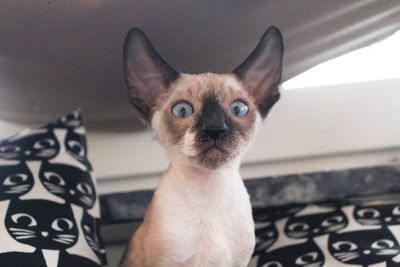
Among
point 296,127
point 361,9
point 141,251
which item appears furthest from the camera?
point 296,127

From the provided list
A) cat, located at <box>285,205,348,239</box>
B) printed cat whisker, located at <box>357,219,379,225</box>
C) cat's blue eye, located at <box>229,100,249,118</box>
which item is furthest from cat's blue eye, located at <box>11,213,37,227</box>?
printed cat whisker, located at <box>357,219,379,225</box>

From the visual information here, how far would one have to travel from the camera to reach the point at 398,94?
1.14m

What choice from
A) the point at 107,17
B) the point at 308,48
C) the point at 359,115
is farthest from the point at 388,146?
the point at 107,17

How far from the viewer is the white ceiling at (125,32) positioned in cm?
76

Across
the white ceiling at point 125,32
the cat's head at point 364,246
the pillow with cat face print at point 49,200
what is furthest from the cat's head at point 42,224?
the cat's head at point 364,246

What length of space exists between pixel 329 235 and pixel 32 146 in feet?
1.85

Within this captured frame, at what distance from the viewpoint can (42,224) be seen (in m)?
0.74

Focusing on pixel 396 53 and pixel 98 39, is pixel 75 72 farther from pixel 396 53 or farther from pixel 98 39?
pixel 396 53

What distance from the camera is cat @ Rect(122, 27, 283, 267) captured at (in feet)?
2.23

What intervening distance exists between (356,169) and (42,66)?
663 mm

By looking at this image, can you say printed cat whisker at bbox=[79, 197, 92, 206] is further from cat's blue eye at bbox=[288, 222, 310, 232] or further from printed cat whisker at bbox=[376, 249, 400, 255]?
printed cat whisker at bbox=[376, 249, 400, 255]

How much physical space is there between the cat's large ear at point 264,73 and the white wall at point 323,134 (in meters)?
0.34

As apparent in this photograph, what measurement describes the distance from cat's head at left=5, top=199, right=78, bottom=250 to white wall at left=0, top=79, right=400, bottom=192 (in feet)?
1.10

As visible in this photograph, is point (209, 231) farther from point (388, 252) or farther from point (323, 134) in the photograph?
point (323, 134)
